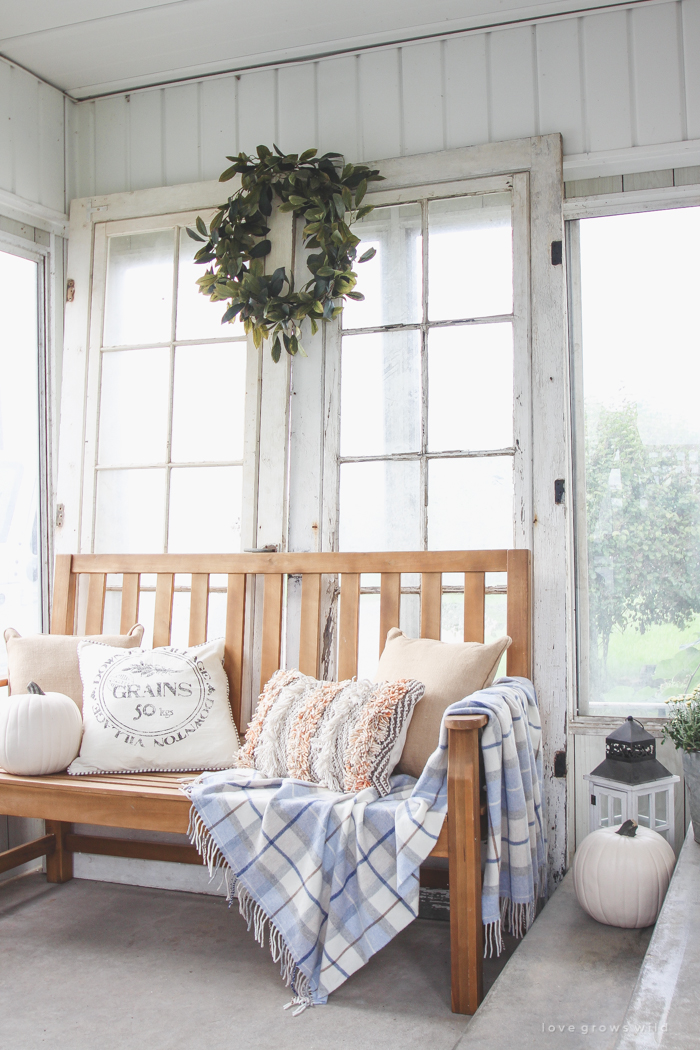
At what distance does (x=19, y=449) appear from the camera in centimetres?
297

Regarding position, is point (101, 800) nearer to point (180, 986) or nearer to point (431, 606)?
point (180, 986)

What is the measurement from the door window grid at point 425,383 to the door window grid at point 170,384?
1.46 ft

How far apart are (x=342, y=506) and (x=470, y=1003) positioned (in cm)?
146

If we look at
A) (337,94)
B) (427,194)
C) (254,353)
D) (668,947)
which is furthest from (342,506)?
(668,947)

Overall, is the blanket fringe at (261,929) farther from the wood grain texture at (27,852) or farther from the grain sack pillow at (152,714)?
the wood grain texture at (27,852)

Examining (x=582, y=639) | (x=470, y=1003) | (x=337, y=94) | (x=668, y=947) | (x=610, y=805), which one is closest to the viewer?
(x=668, y=947)

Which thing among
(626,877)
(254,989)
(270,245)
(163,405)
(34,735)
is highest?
(270,245)

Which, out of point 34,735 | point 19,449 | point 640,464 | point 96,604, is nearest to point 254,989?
point 34,735

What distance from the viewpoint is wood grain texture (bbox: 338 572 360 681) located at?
8.35 feet

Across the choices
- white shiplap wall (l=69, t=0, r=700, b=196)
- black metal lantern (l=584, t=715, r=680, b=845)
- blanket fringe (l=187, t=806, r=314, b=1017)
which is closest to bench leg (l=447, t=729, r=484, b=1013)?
blanket fringe (l=187, t=806, r=314, b=1017)

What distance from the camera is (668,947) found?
155cm

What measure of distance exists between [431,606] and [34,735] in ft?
3.87

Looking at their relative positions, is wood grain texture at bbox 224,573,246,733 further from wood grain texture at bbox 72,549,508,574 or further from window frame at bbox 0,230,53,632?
window frame at bbox 0,230,53,632

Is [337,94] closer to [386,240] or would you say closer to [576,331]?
[386,240]
